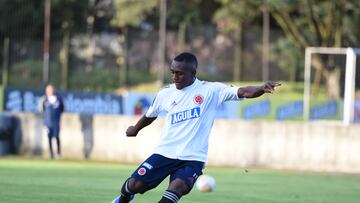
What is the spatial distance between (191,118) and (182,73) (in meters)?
0.47

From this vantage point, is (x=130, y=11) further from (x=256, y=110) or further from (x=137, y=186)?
(x=137, y=186)

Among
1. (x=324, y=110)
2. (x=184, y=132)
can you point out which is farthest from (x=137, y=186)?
(x=324, y=110)

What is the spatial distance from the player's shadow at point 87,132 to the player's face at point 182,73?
15216 mm

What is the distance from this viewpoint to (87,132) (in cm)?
2467

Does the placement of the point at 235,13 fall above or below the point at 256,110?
above

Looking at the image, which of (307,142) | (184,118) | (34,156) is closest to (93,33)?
(34,156)

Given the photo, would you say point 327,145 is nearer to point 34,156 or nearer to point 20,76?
point 34,156

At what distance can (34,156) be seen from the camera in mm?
24984

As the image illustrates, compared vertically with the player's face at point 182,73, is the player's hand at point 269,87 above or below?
below

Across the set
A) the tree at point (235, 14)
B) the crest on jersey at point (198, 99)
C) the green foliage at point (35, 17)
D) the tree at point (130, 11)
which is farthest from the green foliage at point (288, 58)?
the crest on jersey at point (198, 99)

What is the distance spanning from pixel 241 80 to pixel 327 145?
491 inches

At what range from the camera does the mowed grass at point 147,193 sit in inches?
539

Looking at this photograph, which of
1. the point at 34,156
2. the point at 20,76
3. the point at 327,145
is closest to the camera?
the point at 327,145

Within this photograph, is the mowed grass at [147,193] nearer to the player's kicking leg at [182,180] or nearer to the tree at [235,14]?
the player's kicking leg at [182,180]
